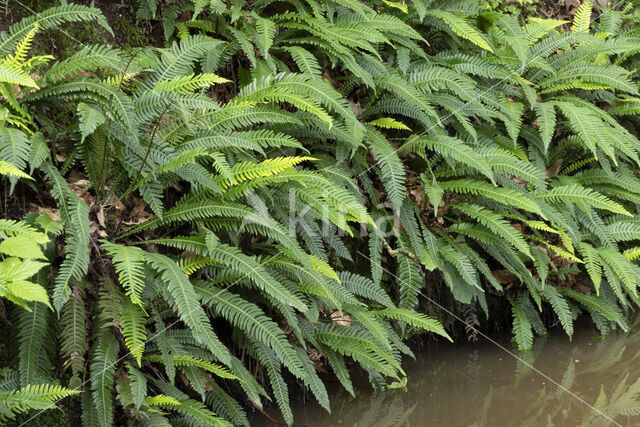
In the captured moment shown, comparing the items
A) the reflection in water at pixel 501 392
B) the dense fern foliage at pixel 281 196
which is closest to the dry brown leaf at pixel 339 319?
the dense fern foliage at pixel 281 196

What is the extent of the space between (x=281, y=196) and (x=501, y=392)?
1.62m

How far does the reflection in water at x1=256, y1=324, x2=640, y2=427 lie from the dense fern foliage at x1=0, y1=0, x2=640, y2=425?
177 mm

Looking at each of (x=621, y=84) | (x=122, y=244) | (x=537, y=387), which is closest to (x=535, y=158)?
(x=621, y=84)

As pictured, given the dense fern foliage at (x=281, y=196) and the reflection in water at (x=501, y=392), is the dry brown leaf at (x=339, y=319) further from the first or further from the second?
the reflection in water at (x=501, y=392)

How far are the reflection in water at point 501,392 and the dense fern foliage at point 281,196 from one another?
177 millimetres

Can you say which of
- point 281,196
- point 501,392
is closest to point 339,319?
point 281,196

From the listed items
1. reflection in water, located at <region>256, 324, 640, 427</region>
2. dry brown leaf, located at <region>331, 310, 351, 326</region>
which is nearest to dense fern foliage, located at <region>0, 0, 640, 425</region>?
dry brown leaf, located at <region>331, 310, 351, 326</region>

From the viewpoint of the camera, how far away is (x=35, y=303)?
96.5 inches

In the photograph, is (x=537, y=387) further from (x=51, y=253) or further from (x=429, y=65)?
(x=51, y=253)

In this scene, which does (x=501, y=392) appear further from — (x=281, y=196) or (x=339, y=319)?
(x=281, y=196)

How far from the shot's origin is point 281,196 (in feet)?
10.1

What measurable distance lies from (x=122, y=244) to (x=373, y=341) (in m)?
1.35

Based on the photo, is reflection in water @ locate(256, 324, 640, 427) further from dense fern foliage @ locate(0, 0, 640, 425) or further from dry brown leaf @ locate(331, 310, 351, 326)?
dry brown leaf @ locate(331, 310, 351, 326)

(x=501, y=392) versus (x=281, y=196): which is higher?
(x=281, y=196)
